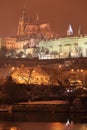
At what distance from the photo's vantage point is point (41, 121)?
84.7 feet

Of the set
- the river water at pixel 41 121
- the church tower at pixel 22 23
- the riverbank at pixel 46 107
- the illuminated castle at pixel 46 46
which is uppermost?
the church tower at pixel 22 23

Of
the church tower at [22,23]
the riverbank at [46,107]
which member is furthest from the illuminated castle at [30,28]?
the riverbank at [46,107]

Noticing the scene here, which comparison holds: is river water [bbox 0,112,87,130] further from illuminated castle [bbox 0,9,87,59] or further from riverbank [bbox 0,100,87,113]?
illuminated castle [bbox 0,9,87,59]

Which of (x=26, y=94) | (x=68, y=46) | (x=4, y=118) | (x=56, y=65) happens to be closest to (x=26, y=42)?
(x=68, y=46)

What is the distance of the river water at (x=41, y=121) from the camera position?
75.1 ft

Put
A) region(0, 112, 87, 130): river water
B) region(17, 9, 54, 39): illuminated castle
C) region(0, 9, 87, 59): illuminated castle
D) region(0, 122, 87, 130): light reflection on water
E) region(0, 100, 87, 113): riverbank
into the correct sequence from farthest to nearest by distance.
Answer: region(17, 9, 54, 39): illuminated castle
region(0, 9, 87, 59): illuminated castle
region(0, 100, 87, 113): riverbank
region(0, 112, 87, 130): river water
region(0, 122, 87, 130): light reflection on water

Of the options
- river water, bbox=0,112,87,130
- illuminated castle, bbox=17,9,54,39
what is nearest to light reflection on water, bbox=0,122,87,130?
river water, bbox=0,112,87,130

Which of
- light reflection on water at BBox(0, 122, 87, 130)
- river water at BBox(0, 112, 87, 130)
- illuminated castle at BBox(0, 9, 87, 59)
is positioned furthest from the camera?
illuminated castle at BBox(0, 9, 87, 59)

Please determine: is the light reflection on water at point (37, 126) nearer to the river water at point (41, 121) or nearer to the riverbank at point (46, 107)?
the river water at point (41, 121)

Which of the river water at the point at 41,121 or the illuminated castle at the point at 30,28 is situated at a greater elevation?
the illuminated castle at the point at 30,28

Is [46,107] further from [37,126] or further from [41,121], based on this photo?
[37,126]

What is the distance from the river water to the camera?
22.9m

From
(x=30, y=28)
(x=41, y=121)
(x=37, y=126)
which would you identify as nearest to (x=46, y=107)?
(x=41, y=121)

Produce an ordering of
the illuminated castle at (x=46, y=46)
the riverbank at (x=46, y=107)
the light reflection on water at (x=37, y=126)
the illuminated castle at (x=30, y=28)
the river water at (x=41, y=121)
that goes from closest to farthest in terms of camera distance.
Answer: the light reflection on water at (x=37, y=126) → the river water at (x=41, y=121) → the riverbank at (x=46, y=107) → the illuminated castle at (x=46, y=46) → the illuminated castle at (x=30, y=28)
